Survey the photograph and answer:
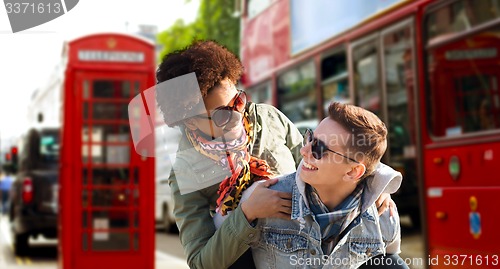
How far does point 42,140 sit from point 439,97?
7627 millimetres

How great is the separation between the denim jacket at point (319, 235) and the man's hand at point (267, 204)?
21mm

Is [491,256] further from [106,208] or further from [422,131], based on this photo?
[106,208]

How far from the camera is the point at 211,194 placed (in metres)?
2.15

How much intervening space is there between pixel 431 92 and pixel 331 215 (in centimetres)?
343

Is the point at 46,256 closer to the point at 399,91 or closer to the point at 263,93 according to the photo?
the point at 263,93

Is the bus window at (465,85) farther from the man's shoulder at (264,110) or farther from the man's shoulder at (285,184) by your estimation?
the man's shoulder at (285,184)

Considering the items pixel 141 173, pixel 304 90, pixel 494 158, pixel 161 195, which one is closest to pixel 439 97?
pixel 494 158

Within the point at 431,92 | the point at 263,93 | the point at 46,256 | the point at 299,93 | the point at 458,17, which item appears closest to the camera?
the point at 458,17

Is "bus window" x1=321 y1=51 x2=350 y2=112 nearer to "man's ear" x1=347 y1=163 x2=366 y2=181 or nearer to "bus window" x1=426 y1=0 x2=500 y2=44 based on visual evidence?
"bus window" x1=426 y1=0 x2=500 y2=44

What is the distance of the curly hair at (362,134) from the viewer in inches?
74.5

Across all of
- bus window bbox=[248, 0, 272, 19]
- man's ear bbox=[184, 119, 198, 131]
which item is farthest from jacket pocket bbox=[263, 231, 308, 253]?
bus window bbox=[248, 0, 272, 19]

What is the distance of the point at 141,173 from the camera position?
838 cm

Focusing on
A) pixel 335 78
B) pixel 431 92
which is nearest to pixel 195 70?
pixel 431 92

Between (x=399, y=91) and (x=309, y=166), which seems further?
(x=399, y=91)
